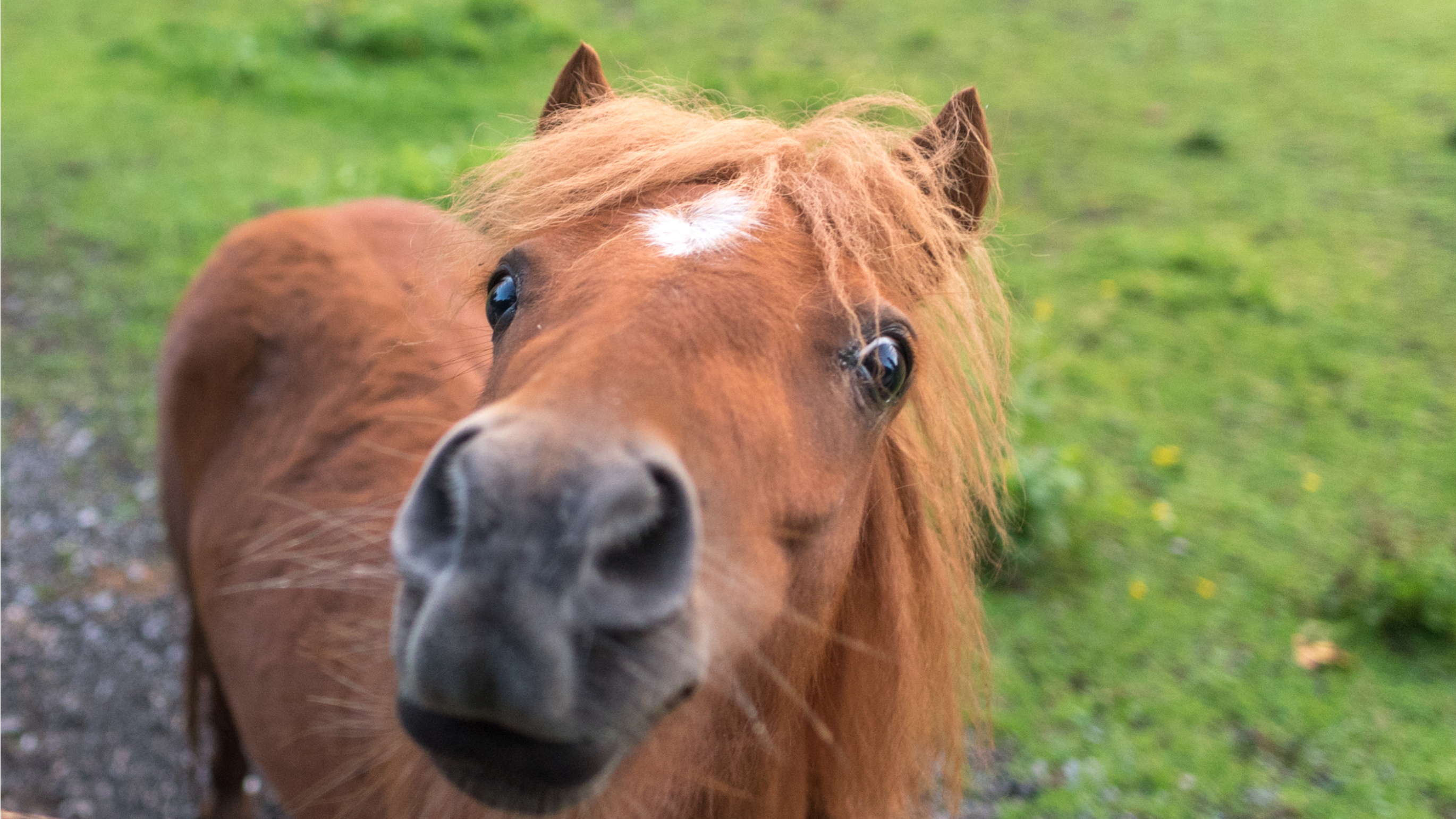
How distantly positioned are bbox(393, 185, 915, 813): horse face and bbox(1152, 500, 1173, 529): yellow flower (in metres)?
3.45

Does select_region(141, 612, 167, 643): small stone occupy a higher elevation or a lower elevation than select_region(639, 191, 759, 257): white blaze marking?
lower

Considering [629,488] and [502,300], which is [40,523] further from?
[629,488]

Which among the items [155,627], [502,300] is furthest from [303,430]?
[155,627]

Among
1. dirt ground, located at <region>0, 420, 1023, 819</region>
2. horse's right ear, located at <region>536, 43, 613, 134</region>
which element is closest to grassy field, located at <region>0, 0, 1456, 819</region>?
dirt ground, located at <region>0, 420, 1023, 819</region>

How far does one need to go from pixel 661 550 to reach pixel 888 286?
0.86m

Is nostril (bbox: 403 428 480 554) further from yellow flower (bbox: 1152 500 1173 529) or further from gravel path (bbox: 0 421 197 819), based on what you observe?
yellow flower (bbox: 1152 500 1173 529)

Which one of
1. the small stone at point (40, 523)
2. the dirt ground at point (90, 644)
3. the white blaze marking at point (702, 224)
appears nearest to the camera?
the white blaze marking at point (702, 224)

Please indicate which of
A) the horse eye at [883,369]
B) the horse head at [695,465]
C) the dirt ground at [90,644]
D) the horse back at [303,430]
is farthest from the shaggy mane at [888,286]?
the dirt ground at [90,644]

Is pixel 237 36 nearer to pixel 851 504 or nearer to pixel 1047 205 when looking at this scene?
pixel 1047 205

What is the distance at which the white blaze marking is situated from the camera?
1472 millimetres

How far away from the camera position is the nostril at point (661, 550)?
107 centimetres

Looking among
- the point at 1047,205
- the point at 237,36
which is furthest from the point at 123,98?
the point at 1047,205

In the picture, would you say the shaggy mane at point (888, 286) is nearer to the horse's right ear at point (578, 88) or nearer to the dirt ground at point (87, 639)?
the horse's right ear at point (578, 88)

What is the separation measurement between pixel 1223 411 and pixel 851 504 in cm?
437
